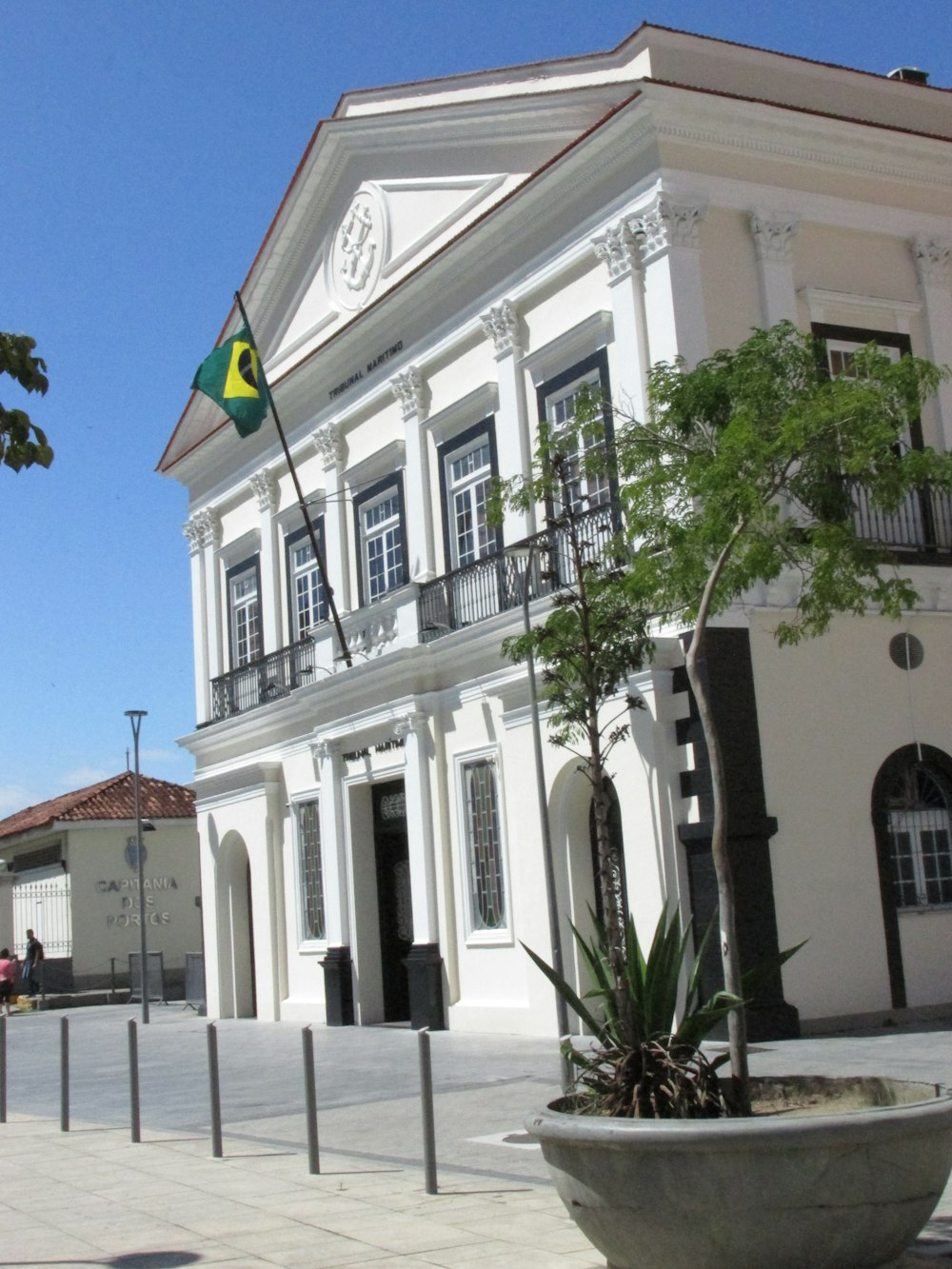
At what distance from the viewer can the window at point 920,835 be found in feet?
58.5

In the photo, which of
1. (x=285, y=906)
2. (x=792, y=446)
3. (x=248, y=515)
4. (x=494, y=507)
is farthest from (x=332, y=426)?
(x=792, y=446)

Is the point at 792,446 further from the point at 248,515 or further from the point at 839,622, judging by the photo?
the point at 248,515

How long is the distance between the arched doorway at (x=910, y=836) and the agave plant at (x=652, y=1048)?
418 inches

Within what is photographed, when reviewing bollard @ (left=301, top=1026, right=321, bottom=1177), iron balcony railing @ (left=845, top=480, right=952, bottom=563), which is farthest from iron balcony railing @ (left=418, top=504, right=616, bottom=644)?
bollard @ (left=301, top=1026, right=321, bottom=1177)

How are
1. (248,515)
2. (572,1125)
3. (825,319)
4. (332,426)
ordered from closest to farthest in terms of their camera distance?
(572,1125)
(825,319)
(332,426)
(248,515)

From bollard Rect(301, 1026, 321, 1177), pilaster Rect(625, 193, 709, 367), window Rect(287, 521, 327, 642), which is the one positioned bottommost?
bollard Rect(301, 1026, 321, 1177)

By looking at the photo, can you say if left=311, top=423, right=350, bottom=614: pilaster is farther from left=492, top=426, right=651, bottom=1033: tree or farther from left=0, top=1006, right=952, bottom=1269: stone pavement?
left=492, top=426, right=651, bottom=1033: tree

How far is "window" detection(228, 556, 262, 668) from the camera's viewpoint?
1129 inches

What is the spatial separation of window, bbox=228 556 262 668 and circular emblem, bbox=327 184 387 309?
5.48 metres

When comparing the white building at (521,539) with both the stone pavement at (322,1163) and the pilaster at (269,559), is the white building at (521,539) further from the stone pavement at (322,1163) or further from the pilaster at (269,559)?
the stone pavement at (322,1163)

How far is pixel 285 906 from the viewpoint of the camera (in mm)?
26422

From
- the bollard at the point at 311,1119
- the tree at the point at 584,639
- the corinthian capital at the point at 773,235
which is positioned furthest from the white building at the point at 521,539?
the bollard at the point at 311,1119

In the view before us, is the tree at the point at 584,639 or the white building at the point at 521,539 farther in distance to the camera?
the white building at the point at 521,539

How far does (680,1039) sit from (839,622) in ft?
36.7
